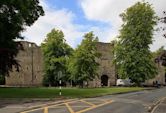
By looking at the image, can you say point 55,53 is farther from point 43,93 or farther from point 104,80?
point 43,93

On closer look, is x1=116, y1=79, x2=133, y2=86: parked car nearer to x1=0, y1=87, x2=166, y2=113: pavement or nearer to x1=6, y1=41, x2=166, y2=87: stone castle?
x1=6, y1=41, x2=166, y2=87: stone castle

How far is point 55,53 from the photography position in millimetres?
83438

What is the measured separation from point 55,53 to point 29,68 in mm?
12005

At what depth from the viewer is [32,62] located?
92750 mm

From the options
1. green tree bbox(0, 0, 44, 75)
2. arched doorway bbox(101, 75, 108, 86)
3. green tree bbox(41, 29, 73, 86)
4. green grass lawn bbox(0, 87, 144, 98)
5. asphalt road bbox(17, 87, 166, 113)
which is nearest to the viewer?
asphalt road bbox(17, 87, 166, 113)

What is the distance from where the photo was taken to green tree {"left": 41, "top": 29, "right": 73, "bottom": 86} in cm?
8231

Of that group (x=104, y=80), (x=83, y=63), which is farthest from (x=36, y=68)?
(x=83, y=63)

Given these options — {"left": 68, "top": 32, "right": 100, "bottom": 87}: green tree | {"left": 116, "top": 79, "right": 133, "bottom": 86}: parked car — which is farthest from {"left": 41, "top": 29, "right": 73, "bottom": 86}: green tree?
{"left": 116, "top": 79, "right": 133, "bottom": 86}: parked car

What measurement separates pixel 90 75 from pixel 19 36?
96.7 ft

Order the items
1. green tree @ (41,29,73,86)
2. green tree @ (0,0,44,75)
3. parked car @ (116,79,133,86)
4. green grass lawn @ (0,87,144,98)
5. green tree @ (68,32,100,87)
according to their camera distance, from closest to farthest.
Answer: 1. green tree @ (0,0,44,75)
2. green grass lawn @ (0,87,144,98)
3. green tree @ (68,32,100,87)
4. green tree @ (41,29,73,86)
5. parked car @ (116,79,133,86)

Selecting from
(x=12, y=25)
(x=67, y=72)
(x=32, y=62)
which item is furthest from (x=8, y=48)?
(x=32, y=62)

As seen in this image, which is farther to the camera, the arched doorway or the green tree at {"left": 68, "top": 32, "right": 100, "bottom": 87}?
the arched doorway

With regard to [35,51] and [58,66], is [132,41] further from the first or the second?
[35,51]

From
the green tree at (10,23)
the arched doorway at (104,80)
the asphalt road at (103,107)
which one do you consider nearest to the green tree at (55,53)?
the arched doorway at (104,80)
